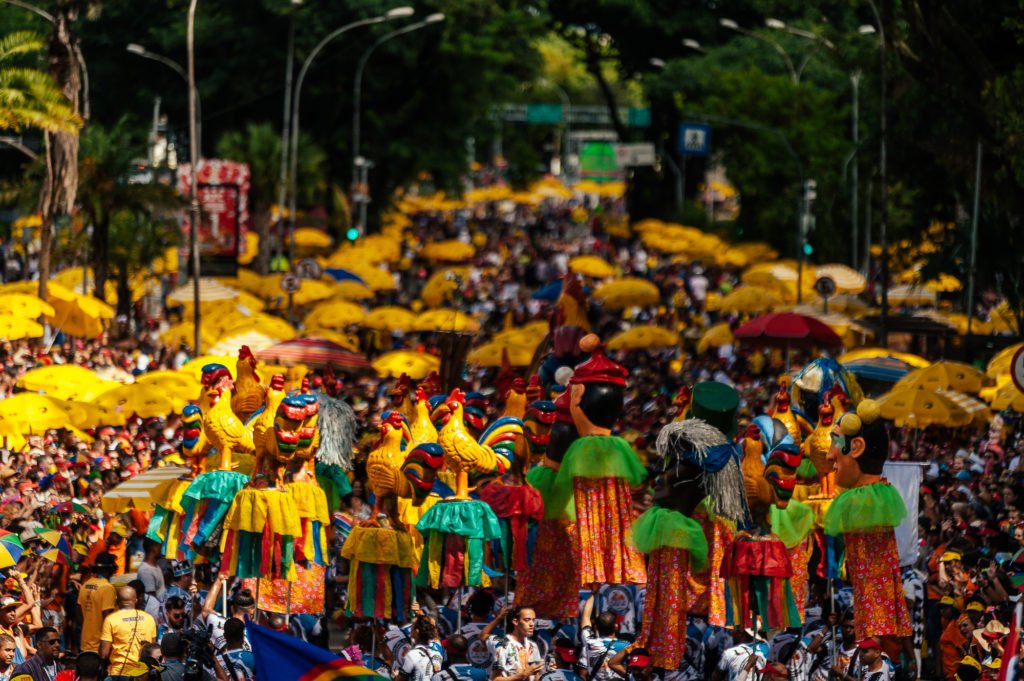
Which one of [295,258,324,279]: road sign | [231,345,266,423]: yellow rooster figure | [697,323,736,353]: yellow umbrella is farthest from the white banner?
[295,258,324,279]: road sign

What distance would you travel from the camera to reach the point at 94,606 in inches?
651

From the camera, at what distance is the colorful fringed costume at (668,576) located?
16.3m

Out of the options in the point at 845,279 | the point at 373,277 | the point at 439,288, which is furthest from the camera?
the point at 373,277

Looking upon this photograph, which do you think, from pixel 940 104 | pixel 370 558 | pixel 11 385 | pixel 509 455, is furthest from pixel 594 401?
pixel 940 104

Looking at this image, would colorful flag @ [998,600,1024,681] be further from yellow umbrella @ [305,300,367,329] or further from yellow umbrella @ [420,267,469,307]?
yellow umbrella @ [420,267,469,307]

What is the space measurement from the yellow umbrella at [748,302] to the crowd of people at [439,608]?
10320 mm

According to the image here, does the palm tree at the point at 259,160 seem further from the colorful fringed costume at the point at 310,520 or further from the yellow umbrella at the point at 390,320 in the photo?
the colorful fringed costume at the point at 310,520

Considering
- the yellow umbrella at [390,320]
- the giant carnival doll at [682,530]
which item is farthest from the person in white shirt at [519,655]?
the yellow umbrella at [390,320]

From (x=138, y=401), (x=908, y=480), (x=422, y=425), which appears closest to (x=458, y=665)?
(x=422, y=425)

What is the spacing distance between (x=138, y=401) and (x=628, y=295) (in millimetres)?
19442

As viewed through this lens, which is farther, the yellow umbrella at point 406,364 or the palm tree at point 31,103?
the yellow umbrella at point 406,364

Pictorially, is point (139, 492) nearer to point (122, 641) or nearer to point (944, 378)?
point (122, 641)

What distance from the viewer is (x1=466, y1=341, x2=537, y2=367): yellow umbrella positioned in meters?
32.1

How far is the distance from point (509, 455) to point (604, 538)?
4.25 ft
